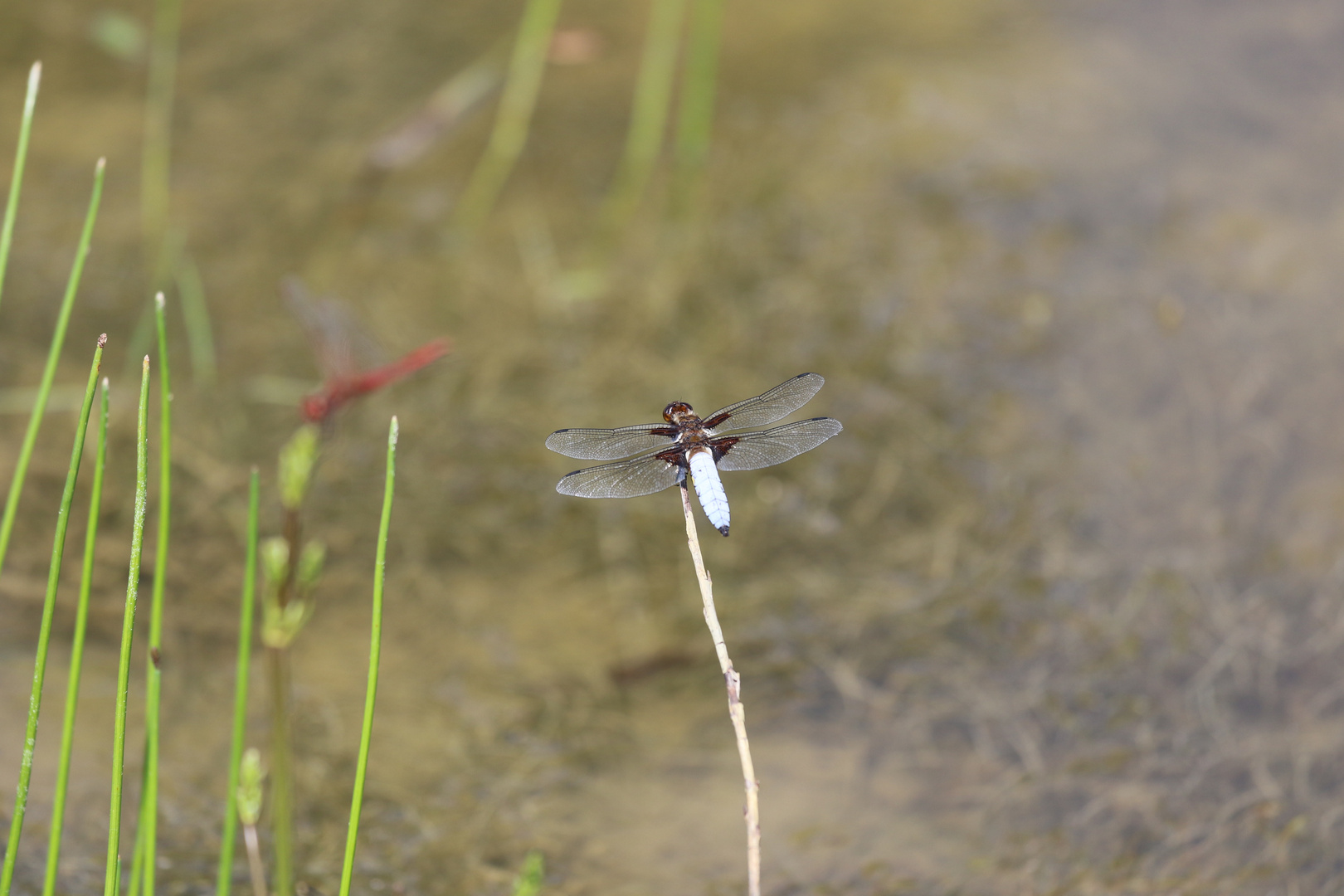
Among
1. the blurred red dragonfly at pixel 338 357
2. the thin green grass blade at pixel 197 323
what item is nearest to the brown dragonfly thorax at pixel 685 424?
the blurred red dragonfly at pixel 338 357

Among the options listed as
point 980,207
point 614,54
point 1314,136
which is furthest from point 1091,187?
point 614,54

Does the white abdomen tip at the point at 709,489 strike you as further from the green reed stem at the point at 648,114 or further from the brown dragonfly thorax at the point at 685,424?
the green reed stem at the point at 648,114

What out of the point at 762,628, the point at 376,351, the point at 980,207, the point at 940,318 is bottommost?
the point at 762,628

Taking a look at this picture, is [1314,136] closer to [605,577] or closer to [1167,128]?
[1167,128]

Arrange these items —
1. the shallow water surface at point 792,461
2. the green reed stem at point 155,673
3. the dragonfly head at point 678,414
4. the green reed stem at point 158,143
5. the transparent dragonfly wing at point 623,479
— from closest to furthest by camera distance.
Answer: the green reed stem at point 155,673 → the transparent dragonfly wing at point 623,479 → the dragonfly head at point 678,414 → the shallow water surface at point 792,461 → the green reed stem at point 158,143


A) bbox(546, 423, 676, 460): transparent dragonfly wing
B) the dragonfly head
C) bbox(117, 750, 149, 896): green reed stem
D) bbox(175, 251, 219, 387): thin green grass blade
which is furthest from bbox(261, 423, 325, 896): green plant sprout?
bbox(175, 251, 219, 387): thin green grass blade

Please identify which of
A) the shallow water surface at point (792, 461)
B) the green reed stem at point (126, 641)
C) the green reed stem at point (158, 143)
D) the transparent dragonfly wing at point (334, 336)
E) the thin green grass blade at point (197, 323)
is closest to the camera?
the green reed stem at point (126, 641)

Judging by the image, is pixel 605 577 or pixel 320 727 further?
pixel 605 577
